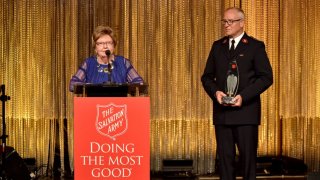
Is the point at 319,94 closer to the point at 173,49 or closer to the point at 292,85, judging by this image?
the point at 292,85

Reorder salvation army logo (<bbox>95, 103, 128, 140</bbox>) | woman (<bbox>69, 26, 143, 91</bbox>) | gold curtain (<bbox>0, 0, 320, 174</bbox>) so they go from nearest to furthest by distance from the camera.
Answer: salvation army logo (<bbox>95, 103, 128, 140</bbox>) < woman (<bbox>69, 26, 143, 91</bbox>) < gold curtain (<bbox>0, 0, 320, 174</bbox>)

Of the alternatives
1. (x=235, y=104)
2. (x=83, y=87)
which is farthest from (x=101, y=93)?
(x=235, y=104)

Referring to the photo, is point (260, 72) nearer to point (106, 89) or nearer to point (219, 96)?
point (219, 96)

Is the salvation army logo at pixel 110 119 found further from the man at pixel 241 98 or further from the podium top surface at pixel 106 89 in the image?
the man at pixel 241 98

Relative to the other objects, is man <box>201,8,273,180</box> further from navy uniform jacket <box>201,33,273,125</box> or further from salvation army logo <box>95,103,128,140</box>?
salvation army logo <box>95,103,128,140</box>

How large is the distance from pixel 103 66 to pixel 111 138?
1067mm

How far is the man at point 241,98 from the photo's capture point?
430 centimetres

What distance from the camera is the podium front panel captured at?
364 centimetres

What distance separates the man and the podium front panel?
0.82m

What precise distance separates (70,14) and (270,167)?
9.09 ft

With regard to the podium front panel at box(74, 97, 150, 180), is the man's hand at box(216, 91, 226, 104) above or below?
above

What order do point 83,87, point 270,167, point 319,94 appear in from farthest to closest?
point 319,94
point 270,167
point 83,87

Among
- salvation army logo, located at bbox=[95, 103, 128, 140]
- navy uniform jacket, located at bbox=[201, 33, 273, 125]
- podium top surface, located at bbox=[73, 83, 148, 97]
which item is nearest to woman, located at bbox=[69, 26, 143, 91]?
podium top surface, located at bbox=[73, 83, 148, 97]

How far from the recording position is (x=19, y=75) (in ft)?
22.6
